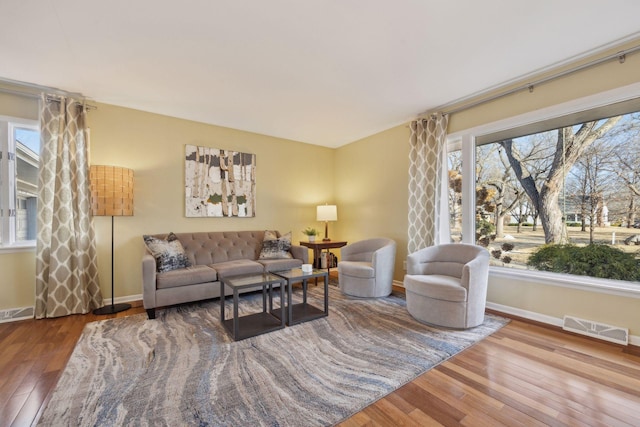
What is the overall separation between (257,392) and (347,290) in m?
2.18

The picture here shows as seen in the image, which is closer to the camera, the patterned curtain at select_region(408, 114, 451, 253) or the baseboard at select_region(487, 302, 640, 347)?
the baseboard at select_region(487, 302, 640, 347)

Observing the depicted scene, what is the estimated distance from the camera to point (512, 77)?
293 centimetres

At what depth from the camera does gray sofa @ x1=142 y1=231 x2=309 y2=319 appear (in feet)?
9.90

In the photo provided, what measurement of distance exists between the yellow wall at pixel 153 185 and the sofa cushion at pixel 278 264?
980mm

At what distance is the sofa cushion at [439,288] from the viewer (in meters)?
2.64

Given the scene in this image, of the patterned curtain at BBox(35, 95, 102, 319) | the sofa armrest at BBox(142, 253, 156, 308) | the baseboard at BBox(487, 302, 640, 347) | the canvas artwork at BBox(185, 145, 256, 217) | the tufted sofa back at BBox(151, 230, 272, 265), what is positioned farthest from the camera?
the canvas artwork at BBox(185, 145, 256, 217)

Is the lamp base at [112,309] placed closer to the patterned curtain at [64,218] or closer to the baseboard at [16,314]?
the patterned curtain at [64,218]

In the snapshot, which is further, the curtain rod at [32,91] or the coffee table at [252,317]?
the curtain rod at [32,91]

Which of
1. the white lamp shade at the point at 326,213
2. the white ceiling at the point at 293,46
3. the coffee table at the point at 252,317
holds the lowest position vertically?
the coffee table at the point at 252,317

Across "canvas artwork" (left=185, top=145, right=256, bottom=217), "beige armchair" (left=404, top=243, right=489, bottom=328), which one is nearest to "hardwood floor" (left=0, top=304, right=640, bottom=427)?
"beige armchair" (left=404, top=243, right=489, bottom=328)

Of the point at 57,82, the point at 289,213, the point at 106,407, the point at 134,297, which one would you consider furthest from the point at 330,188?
the point at 106,407

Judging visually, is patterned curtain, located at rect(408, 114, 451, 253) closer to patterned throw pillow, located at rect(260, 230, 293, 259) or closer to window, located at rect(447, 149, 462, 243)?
window, located at rect(447, 149, 462, 243)

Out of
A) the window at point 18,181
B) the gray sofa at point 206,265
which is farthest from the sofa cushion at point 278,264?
the window at point 18,181

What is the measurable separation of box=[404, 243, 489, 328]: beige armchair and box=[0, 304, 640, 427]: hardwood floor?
28 cm
